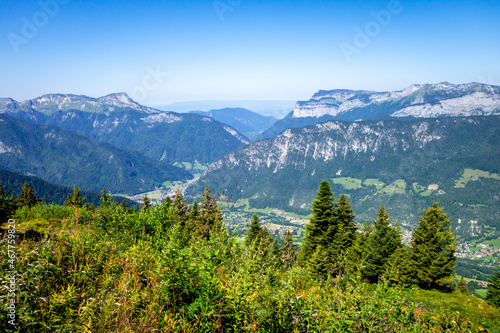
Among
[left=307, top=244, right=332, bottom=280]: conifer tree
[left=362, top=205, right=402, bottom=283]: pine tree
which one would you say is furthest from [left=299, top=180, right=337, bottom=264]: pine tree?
[left=362, top=205, right=402, bottom=283]: pine tree

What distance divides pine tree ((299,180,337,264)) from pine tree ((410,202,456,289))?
30.7ft

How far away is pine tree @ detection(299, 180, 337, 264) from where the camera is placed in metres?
32.6

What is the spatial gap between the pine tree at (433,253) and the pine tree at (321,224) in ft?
30.7

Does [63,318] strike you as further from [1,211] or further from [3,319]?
[1,211]

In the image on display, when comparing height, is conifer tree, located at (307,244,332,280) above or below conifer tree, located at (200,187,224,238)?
below

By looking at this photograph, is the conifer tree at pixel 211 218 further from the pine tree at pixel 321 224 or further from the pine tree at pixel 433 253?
the pine tree at pixel 433 253

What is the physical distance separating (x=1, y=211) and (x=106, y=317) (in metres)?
18.5

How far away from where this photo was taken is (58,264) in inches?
177

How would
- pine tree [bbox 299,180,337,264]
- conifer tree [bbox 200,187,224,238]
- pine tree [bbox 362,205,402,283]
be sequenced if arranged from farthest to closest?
pine tree [bbox 299,180,337,264], pine tree [bbox 362,205,402,283], conifer tree [bbox 200,187,224,238]

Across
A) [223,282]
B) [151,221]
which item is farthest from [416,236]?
[223,282]

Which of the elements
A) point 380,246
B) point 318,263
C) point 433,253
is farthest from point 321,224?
point 433,253

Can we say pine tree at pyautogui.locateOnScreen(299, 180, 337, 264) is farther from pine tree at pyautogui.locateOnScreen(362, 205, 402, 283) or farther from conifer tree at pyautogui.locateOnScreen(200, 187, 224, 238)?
conifer tree at pyautogui.locateOnScreen(200, 187, 224, 238)

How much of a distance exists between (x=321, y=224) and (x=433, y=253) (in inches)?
476

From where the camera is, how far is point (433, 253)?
27328 mm
